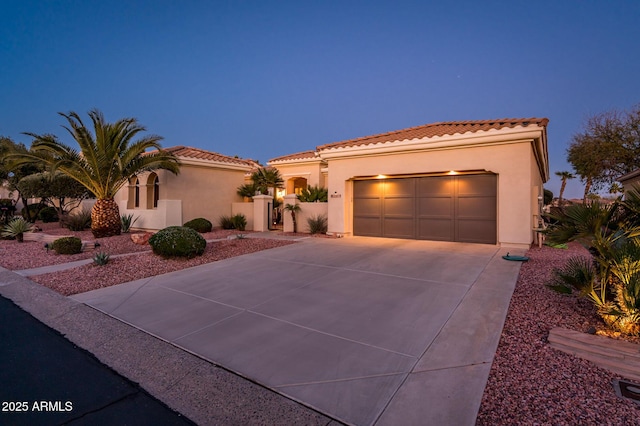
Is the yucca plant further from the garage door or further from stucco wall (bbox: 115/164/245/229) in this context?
the garage door

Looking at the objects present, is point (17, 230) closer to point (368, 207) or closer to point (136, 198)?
point (136, 198)

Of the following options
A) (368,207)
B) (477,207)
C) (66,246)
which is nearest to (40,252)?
(66,246)

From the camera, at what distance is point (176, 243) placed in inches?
354

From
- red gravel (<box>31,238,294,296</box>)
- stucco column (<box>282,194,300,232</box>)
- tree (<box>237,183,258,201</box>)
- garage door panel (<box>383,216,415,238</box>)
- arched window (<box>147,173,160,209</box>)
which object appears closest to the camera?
red gravel (<box>31,238,294,296</box>)

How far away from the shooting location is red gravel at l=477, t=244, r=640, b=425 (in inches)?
100

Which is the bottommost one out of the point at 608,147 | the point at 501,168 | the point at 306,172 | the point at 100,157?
the point at 501,168

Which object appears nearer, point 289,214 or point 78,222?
point 78,222

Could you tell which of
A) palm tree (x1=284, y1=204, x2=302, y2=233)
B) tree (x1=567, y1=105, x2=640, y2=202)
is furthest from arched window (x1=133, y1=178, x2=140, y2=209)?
tree (x1=567, y1=105, x2=640, y2=202)

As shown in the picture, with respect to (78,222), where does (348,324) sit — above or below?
below

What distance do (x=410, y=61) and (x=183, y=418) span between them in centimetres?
3869

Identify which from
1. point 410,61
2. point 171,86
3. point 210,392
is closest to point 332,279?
point 210,392

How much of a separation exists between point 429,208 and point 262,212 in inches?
354

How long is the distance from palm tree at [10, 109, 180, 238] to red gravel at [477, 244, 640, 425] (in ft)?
47.2

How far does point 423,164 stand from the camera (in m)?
12.6
